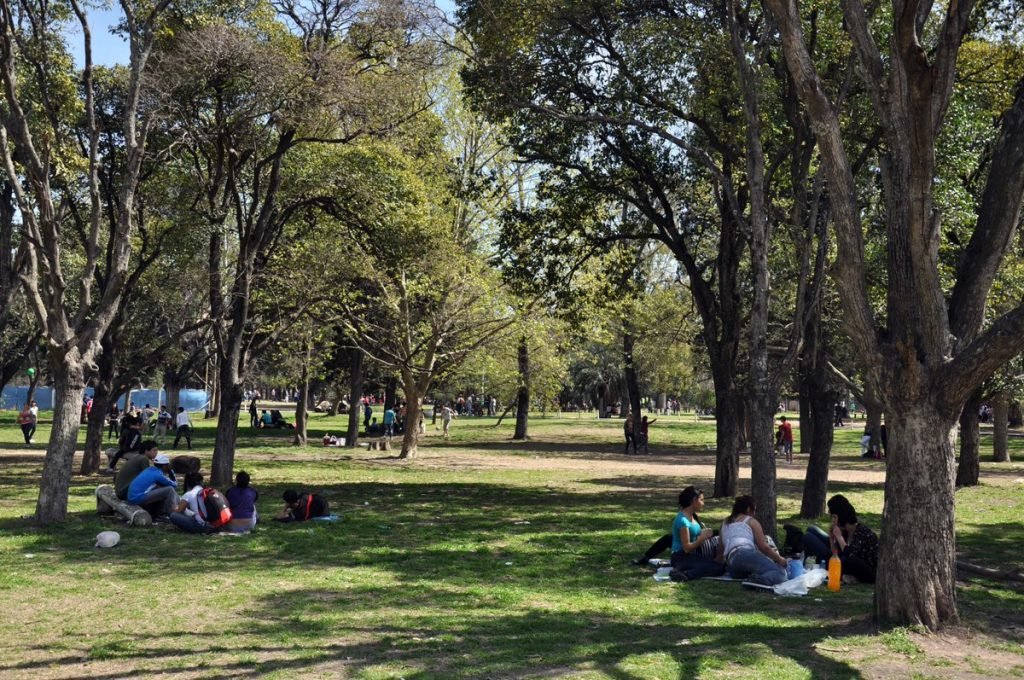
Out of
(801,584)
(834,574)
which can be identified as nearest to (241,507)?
(801,584)

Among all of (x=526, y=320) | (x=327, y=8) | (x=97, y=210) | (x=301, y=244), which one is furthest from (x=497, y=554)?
(x=526, y=320)

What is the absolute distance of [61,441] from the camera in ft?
45.1

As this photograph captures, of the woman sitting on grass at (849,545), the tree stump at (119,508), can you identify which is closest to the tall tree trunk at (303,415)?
the tree stump at (119,508)

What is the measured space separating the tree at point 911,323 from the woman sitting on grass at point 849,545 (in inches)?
99.4

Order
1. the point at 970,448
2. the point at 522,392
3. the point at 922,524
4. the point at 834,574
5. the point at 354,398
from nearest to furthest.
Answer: the point at 922,524 → the point at 834,574 → the point at 970,448 → the point at 354,398 → the point at 522,392

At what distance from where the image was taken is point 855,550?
10734mm

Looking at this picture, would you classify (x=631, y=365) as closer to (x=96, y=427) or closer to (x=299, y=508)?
(x=96, y=427)

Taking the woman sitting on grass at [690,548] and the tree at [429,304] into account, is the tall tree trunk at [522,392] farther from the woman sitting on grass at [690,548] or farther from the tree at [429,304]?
the woman sitting on grass at [690,548]

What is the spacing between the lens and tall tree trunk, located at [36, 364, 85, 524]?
13.8m

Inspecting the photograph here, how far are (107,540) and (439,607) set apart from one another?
17.0 feet

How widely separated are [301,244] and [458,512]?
30.3ft

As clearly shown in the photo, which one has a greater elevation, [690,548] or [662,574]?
[690,548]

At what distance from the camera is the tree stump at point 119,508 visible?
1381 centimetres

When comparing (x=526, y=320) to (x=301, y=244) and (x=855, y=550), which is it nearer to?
(x=301, y=244)
